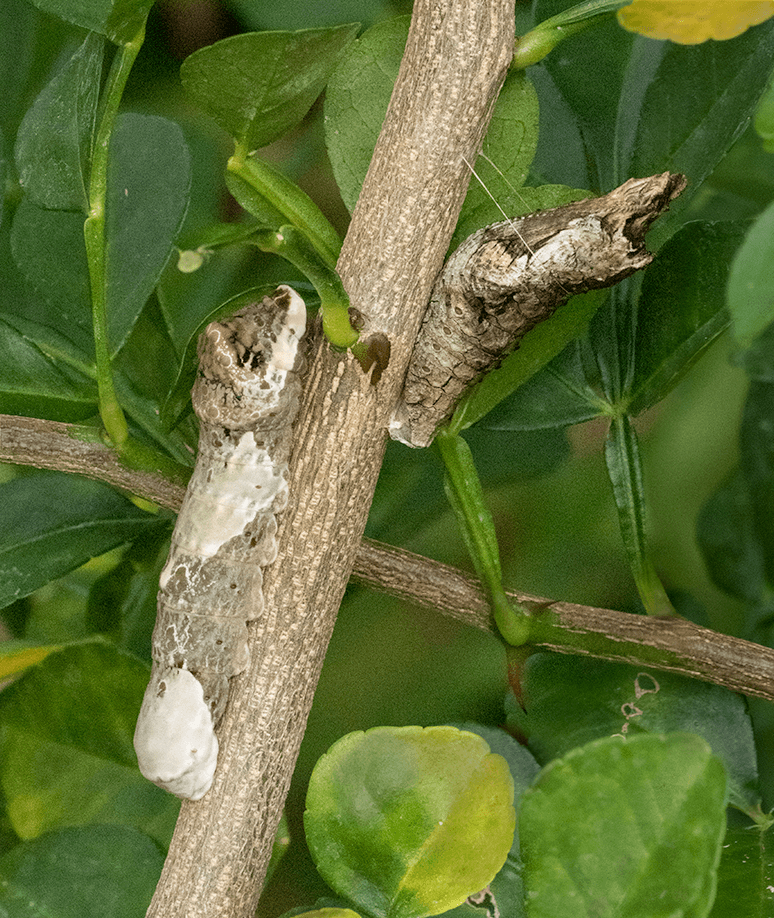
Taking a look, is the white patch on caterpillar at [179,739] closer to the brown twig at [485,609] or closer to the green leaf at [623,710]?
the brown twig at [485,609]

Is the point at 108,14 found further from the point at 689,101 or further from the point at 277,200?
the point at 689,101

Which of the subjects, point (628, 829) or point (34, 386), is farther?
point (34, 386)

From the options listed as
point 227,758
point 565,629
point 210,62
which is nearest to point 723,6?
point 210,62

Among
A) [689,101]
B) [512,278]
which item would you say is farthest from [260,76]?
[689,101]

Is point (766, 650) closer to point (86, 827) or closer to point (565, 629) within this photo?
point (565, 629)

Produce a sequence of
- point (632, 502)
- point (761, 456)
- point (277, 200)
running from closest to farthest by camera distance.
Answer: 1. point (277, 200)
2. point (632, 502)
3. point (761, 456)

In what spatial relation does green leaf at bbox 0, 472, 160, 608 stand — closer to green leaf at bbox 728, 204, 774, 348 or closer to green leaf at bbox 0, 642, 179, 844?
green leaf at bbox 0, 642, 179, 844
